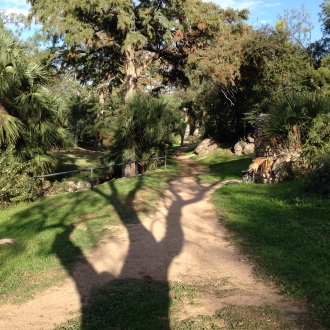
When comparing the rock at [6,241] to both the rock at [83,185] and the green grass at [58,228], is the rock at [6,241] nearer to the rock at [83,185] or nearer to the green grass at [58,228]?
the green grass at [58,228]

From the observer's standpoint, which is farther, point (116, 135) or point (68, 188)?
point (116, 135)

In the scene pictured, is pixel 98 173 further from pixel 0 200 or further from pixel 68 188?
pixel 0 200

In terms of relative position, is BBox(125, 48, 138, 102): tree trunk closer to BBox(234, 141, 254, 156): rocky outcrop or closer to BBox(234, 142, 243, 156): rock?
BBox(234, 141, 254, 156): rocky outcrop

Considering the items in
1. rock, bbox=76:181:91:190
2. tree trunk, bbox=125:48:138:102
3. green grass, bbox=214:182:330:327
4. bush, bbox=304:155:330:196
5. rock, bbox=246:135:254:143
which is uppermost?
tree trunk, bbox=125:48:138:102

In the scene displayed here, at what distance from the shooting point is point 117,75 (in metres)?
21.2

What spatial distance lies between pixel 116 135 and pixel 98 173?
2.60m

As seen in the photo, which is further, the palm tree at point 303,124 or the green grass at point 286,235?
the palm tree at point 303,124

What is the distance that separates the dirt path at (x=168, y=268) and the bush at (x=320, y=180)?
91.2 inches

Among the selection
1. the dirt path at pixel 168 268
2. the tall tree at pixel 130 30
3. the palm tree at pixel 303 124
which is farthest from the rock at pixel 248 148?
the dirt path at pixel 168 268

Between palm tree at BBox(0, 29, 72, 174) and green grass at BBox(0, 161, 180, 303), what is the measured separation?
2081 mm

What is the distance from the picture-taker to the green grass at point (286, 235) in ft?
16.0

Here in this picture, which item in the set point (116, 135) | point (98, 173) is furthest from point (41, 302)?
point (98, 173)

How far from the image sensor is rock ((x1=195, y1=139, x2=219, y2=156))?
27156 mm

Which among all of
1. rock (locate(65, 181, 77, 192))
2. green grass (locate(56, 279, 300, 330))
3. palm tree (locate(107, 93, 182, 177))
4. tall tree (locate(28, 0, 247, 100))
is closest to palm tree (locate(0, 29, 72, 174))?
rock (locate(65, 181, 77, 192))
